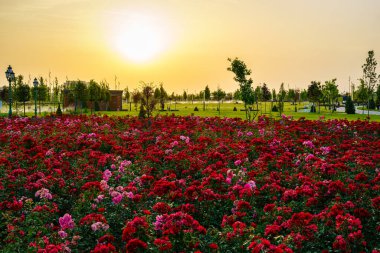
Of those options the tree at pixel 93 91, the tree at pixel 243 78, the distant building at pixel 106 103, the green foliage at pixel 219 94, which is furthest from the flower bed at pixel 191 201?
the green foliage at pixel 219 94

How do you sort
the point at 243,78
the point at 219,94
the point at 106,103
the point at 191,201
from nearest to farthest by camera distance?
the point at 191,201 < the point at 243,78 < the point at 106,103 < the point at 219,94

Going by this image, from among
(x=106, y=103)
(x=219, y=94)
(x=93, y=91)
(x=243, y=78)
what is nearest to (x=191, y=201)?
(x=243, y=78)

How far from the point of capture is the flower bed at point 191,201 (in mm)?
5059

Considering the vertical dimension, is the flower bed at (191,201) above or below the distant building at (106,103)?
below

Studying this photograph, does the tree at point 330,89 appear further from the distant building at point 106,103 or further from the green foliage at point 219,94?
the distant building at point 106,103

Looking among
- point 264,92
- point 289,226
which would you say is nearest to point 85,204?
point 289,226

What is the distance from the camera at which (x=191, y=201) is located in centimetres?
660

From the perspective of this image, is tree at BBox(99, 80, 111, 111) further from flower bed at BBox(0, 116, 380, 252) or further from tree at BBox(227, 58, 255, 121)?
flower bed at BBox(0, 116, 380, 252)

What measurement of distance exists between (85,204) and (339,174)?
188 inches

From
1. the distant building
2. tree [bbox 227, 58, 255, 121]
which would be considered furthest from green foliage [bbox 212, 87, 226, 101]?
tree [bbox 227, 58, 255, 121]

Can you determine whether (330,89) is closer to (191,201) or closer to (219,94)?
(219,94)

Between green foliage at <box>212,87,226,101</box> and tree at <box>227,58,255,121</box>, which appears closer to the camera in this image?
tree at <box>227,58,255,121</box>

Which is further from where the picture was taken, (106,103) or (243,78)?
(106,103)

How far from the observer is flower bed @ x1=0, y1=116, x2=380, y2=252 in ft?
16.6
